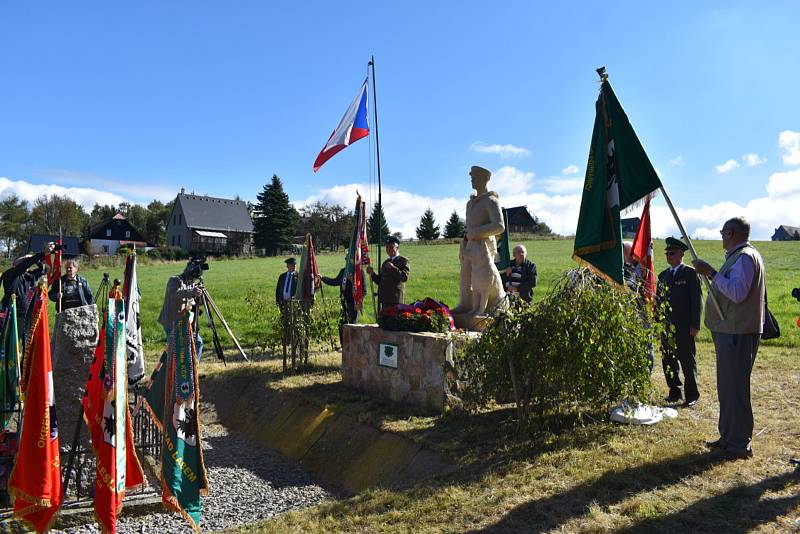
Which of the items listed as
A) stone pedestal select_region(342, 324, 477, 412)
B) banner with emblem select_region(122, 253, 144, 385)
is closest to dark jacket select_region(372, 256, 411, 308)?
stone pedestal select_region(342, 324, 477, 412)

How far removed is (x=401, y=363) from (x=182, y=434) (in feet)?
10.5

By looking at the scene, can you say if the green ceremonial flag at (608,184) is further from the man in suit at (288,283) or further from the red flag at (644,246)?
the man in suit at (288,283)

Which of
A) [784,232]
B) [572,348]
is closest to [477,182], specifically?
[572,348]

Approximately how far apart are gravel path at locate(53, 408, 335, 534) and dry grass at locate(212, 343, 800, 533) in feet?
3.64

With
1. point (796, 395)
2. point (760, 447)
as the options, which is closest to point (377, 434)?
point (760, 447)

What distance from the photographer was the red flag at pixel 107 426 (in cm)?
425

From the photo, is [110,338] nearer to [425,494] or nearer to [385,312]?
[425,494]

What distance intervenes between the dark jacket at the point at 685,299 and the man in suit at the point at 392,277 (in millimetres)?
4079

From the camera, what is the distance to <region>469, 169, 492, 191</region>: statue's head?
307 inches

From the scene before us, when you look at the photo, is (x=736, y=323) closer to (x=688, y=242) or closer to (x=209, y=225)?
(x=688, y=242)

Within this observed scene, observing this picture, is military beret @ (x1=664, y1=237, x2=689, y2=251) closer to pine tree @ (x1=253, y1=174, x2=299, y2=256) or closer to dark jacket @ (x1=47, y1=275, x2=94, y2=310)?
dark jacket @ (x1=47, y1=275, x2=94, y2=310)

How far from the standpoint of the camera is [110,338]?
14.4 ft

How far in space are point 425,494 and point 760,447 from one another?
299 cm

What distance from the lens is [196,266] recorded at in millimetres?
8859
